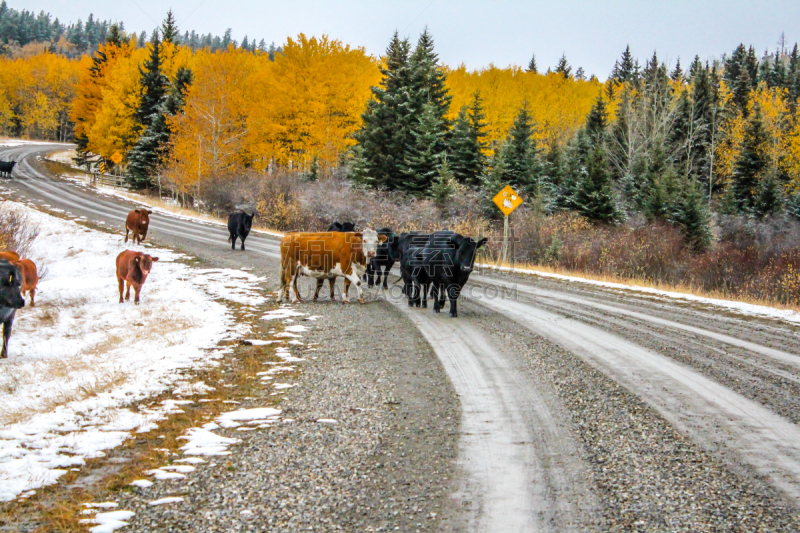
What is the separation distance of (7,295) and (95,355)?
1592mm

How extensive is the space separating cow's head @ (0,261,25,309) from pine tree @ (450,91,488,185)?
25.9 meters

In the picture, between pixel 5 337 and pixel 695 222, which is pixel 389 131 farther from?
pixel 5 337

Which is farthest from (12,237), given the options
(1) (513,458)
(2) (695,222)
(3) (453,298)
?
(2) (695,222)

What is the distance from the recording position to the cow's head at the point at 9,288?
8969mm

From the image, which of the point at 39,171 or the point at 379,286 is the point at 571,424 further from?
the point at 39,171

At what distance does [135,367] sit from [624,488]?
614 cm

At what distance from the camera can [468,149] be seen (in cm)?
3347

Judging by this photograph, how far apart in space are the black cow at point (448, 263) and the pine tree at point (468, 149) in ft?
71.6

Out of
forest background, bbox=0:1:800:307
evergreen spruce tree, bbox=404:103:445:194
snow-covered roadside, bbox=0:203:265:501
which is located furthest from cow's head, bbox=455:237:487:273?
evergreen spruce tree, bbox=404:103:445:194

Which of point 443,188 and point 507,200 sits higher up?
point 443,188

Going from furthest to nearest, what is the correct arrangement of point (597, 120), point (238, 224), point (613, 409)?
point (597, 120), point (238, 224), point (613, 409)

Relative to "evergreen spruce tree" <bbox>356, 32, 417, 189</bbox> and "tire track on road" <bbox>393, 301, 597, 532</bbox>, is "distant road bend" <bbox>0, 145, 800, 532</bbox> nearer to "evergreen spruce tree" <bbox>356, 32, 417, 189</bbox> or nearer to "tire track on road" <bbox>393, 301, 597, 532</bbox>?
"tire track on road" <bbox>393, 301, 597, 532</bbox>

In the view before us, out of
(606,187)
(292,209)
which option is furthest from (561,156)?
(292,209)

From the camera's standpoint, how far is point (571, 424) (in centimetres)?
550
